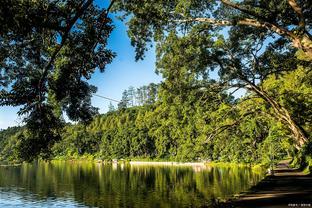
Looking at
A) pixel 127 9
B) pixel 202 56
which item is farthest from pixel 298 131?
pixel 127 9

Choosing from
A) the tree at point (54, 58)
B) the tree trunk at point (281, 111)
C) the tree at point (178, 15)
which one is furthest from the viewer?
the tree trunk at point (281, 111)

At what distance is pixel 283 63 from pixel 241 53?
3345mm

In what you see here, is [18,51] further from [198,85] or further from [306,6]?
[198,85]

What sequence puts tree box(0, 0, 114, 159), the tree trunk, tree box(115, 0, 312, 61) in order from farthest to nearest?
1. the tree trunk
2. tree box(115, 0, 312, 61)
3. tree box(0, 0, 114, 159)

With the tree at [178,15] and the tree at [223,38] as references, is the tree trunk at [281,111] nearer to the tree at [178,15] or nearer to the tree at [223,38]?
the tree at [223,38]

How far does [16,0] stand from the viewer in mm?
9992

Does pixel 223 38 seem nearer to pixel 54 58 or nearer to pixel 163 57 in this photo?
pixel 163 57

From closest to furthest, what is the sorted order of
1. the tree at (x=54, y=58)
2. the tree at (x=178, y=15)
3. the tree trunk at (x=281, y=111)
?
the tree at (x=54, y=58) < the tree at (x=178, y=15) < the tree trunk at (x=281, y=111)

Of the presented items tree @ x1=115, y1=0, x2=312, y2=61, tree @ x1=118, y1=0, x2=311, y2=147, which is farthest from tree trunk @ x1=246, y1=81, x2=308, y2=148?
tree @ x1=115, y1=0, x2=312, y2=61

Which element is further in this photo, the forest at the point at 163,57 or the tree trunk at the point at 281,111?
the tree trunk at the point at 281,111

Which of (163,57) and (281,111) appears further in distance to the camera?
(281,111)

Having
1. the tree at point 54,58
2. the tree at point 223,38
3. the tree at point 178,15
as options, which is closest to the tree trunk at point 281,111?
the tree at point 223,38

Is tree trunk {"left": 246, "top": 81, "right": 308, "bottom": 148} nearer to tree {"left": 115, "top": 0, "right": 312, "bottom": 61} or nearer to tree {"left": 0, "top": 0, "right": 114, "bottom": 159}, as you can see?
tree {"left": 115, "top": 0, "right": 312, "bottom": 61}

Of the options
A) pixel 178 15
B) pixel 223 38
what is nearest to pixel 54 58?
pixel 178 15
